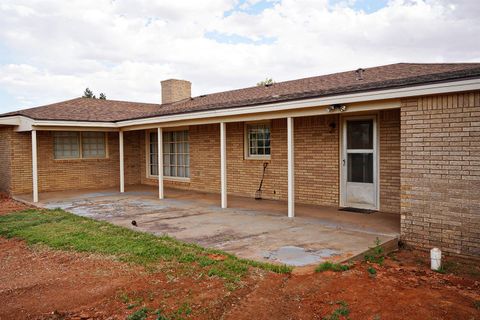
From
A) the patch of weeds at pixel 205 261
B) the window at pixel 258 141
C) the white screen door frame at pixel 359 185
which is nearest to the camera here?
the patch of weeds at pixel 205 261

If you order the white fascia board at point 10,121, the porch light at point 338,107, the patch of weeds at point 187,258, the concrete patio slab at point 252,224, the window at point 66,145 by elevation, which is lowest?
the patch of weeds at point 187,258

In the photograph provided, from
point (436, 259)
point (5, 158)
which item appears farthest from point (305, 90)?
point (5, 158)

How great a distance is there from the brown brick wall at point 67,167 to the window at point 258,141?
6597mm

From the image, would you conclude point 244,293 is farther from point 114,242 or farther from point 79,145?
point 79,145

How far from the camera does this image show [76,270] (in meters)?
5.12

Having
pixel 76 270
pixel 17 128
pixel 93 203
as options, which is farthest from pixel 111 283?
pixel 17 128

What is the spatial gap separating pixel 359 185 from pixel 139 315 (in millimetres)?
6651

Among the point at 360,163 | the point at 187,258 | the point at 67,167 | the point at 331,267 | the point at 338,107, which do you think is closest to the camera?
the point at 331,267

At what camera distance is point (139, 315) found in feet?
11.9

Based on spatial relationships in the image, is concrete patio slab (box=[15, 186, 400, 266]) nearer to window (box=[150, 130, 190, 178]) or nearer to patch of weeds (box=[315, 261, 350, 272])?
patch of weeds (box=[315, 261, 350, 272])

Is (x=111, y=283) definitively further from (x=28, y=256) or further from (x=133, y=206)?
(x=133, y=206)

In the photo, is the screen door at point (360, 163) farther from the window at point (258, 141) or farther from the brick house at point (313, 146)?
the window at point (258, 141)

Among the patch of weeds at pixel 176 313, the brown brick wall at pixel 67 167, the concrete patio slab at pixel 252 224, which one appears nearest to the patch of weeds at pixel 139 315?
the patch of weeds at pixel 176 313

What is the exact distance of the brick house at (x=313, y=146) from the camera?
5.65 metres
